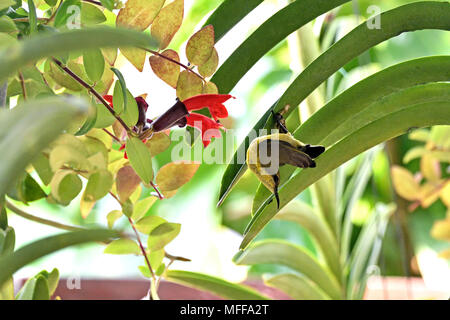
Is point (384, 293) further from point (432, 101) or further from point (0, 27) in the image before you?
point (0, 27)

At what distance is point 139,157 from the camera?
0.86ft

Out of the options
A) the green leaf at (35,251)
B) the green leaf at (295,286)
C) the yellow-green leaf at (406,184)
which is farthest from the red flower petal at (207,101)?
the yellow-green leaf at (406,184)

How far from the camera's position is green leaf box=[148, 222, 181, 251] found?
0.29m

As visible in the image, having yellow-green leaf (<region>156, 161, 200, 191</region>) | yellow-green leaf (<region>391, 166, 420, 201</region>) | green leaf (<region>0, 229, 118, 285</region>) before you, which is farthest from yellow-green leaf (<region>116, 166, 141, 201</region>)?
yellow-green leaf (<region>391, 166, 420, 201</region>)

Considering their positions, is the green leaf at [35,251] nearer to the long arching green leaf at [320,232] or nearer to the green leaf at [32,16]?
the green leaf at [32,16]

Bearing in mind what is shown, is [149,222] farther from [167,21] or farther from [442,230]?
[442,230]

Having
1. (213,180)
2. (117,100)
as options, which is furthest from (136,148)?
(213,180)

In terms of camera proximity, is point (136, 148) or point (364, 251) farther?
point (364, 251)

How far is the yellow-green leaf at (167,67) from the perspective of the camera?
300 millimetres

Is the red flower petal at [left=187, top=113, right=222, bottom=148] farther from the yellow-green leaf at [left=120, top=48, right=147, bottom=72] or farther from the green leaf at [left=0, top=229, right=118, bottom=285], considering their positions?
the green leaf at [left=0, top=229, right=118, bottom=285]
